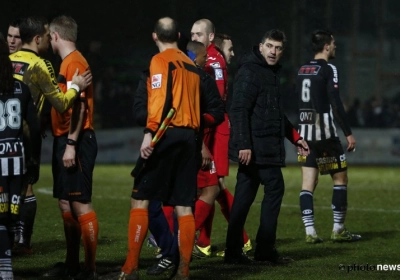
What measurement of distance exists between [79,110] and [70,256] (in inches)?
46.8

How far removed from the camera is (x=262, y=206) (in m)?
8.94

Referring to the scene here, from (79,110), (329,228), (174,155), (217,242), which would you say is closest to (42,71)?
(79,110)

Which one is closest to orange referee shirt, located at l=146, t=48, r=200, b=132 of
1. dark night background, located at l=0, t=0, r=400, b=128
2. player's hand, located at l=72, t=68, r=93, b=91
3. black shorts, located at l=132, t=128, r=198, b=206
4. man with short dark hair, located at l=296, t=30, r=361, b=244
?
black shorts, located at l=132, t=128, r=198, b=206

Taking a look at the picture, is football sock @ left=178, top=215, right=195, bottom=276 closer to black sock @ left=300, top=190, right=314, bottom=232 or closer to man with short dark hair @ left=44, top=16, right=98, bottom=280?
man with short dark hair @ left=44, top=16, right=98, bottom=280

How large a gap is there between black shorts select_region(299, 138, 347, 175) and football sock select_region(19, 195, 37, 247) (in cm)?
311

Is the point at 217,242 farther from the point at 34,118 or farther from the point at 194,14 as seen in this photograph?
the point at 194,14

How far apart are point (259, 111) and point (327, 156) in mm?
2378

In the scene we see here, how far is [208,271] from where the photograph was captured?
8289mm

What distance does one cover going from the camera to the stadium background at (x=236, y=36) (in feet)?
87.4

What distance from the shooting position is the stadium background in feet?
87.4

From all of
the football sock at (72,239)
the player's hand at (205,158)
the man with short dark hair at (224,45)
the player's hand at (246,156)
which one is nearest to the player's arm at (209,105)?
the player's hand at (205,158)

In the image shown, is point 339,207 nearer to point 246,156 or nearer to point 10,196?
point 246,156

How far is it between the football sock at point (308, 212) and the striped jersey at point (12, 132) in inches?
181

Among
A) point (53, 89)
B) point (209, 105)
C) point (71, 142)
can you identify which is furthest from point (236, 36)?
point (53, 89)
